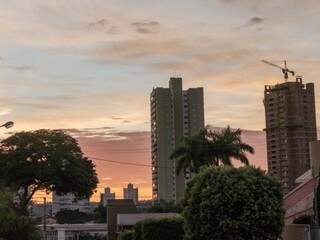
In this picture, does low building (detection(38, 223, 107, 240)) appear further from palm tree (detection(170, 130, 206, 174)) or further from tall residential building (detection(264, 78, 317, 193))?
palm tree (detection(170, 130, 206, 174))

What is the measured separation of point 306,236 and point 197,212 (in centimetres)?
649

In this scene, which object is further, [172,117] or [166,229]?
[172,117]

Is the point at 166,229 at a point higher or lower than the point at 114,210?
lower

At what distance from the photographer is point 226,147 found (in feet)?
236

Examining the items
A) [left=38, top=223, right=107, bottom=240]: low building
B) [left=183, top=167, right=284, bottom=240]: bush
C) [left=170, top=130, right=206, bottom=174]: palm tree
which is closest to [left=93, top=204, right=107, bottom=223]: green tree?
[left=38, top=223, right=107, bottom=240]: low building

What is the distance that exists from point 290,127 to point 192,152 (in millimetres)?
14740

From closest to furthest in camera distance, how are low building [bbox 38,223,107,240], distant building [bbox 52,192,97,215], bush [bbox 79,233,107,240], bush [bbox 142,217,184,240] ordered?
1. bush [bbox 142,217,184,240]
2. bush [bbox 79,233,107,240]
3. low building [bbox 38,223,107,240]
4. distant building [bbox 52,192,97,215]

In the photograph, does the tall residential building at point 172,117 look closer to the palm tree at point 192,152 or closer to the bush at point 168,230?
the palm tree at point 192,152

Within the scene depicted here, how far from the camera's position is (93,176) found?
77750 mm

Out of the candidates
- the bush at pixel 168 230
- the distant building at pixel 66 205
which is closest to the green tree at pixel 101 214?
the distant building at pixel 66 205

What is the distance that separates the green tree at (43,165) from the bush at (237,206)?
48.1 meters

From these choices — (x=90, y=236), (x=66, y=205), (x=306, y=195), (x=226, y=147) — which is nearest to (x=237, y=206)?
(x=306, y=195)

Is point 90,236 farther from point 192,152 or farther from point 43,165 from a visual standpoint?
point 192,152

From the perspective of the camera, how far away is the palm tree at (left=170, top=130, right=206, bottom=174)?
238 feet
